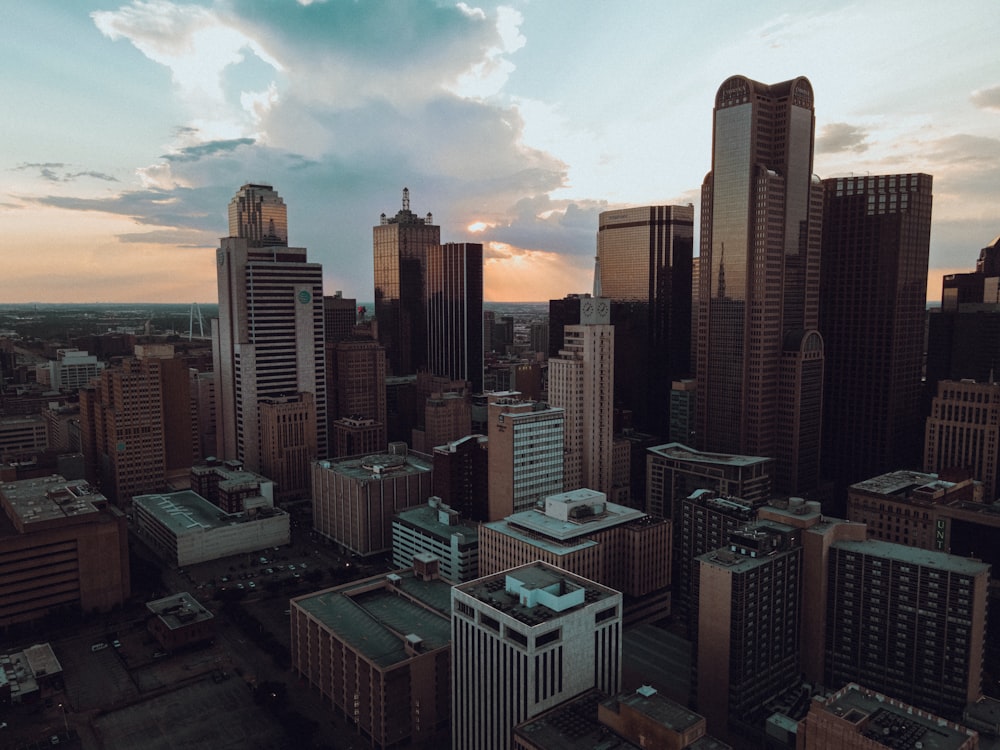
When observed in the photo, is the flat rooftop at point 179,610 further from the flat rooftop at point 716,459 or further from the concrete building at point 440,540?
the flat rooftop at point 716,459

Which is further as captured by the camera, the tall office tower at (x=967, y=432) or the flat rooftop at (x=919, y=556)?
the tall office tower at (x=967, y=432)

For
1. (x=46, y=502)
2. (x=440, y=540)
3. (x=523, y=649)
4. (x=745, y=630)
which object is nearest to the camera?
(x=523, y=649)

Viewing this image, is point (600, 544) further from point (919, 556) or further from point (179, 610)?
point (179, 610)

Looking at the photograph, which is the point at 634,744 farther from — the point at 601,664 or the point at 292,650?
the point at 292,650

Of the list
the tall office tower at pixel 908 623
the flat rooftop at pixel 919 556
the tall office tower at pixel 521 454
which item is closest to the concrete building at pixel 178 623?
the tall office tower at pixel 521 454

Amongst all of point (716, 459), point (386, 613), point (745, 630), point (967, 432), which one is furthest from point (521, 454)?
point (967, 432)

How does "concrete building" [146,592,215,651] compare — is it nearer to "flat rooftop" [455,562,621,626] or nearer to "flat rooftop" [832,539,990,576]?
"flat rooftop" [455,562,621,626]
